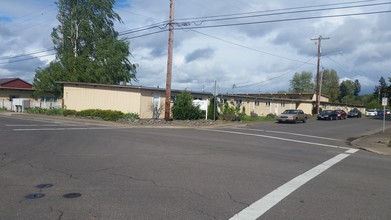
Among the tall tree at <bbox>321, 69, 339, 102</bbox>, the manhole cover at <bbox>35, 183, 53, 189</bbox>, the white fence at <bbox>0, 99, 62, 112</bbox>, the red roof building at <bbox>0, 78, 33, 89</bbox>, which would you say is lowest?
the manhole cover at <bbox>35, 183, 53, 189</bbox>

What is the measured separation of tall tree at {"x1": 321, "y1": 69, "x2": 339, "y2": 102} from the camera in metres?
115

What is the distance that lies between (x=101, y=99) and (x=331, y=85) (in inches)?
3782

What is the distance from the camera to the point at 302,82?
113m

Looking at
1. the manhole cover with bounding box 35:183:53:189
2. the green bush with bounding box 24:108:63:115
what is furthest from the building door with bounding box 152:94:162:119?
the manhole cover with bounding box 35:183:53:189

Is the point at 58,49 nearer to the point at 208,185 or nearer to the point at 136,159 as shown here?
the point at 136,159

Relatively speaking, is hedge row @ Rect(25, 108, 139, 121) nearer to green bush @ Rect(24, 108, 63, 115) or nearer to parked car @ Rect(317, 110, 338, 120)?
green bush @ Rect(24, 108, 63, 115)

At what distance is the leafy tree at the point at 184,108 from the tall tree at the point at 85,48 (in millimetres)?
15074

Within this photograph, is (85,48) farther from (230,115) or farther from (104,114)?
(230,115)

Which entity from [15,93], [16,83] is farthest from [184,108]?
[16,83]

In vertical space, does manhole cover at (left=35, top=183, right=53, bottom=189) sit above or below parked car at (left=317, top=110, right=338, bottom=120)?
below

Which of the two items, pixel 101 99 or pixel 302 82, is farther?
pixel 302 82

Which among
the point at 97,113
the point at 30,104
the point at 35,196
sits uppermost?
the point at 30,104

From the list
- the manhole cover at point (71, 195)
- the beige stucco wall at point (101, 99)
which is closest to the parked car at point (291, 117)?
the beige stucco wall at point (101, 99)

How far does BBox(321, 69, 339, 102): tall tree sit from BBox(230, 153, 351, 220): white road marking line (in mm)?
111311
